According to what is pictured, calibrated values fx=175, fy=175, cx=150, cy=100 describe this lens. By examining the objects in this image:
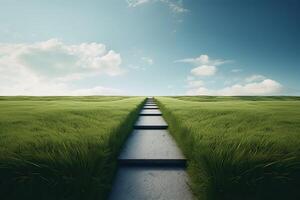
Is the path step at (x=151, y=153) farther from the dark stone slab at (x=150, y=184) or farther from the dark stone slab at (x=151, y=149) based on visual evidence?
the dark stone slab at (x=150, y=184)

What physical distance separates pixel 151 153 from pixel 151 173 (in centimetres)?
62

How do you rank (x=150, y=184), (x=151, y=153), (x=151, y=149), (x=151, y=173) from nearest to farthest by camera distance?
(x=150, y=184) → (x=151, y=173) → (x=151, y=153) → (x=151, y=149)

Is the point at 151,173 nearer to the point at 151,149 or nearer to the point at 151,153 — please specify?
the point at 151,153

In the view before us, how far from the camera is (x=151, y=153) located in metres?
3.38

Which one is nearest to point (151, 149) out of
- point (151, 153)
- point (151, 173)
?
point (151, 153)

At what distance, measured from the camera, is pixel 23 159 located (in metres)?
1.96

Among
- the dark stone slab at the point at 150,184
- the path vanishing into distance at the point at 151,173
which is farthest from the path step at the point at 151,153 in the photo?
the dark stone slab at the point at 150,184

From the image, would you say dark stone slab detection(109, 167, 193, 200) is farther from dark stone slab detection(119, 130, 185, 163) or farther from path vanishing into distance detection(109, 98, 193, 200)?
dark stone slab detection(119, 130, 185, 163)

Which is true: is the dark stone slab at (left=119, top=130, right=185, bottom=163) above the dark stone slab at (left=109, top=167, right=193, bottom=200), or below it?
above

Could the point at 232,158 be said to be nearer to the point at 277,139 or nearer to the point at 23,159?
the point at 277,139

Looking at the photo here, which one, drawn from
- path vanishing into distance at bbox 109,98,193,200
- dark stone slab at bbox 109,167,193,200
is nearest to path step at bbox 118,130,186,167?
path vanishing into distance at bbox 109,98,193,200

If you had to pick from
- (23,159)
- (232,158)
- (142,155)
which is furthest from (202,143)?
(23,159)

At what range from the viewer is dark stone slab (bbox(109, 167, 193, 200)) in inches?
86.5

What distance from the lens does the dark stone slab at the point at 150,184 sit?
2.20 metres
